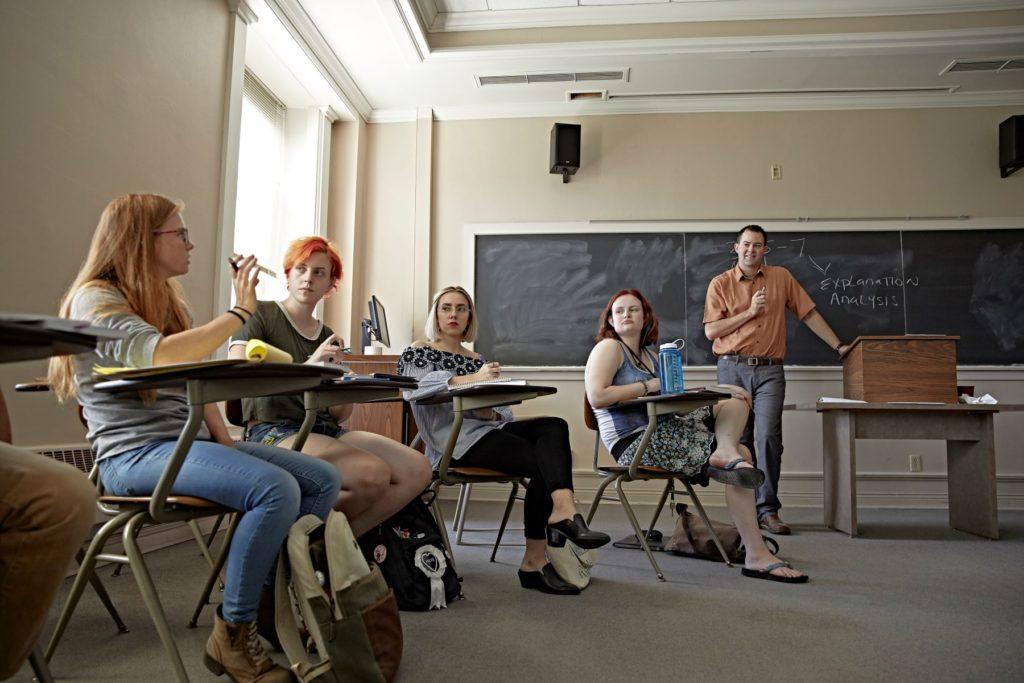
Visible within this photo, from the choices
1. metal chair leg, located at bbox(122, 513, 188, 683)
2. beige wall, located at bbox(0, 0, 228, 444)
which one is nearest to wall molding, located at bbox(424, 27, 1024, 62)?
beige wall, located at bbox(0, 0, 228, 444)

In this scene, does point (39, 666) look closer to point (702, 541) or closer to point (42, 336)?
point (42, 336)

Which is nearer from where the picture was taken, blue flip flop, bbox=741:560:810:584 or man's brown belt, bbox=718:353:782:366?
blue flip flop, bbox=741:560:810:584

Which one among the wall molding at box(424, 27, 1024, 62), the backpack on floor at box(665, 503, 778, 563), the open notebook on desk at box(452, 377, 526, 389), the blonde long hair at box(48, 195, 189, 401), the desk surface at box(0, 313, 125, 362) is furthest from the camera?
the wall molding at box(424, 27, 1024, 62)

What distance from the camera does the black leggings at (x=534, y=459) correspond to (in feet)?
8.12

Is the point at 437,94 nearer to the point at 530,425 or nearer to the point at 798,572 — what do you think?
the point at 530,425

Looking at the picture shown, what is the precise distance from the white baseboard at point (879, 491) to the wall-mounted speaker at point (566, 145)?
228cm

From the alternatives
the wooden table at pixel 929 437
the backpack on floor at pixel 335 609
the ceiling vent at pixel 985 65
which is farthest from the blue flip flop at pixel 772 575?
the ceiling vent at pixel 985 65

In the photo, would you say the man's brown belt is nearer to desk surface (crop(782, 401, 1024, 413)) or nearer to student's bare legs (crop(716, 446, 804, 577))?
desk surface (crop(782, 401, 1024, 413))

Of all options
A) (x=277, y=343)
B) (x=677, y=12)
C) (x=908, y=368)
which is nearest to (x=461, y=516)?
(x=277, y=343)

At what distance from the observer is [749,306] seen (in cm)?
416

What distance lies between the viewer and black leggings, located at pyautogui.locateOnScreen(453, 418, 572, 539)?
2475mm

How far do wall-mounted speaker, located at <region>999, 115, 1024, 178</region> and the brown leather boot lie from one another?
535 cm

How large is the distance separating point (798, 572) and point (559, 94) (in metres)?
3.65

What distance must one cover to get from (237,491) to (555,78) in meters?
4.05
